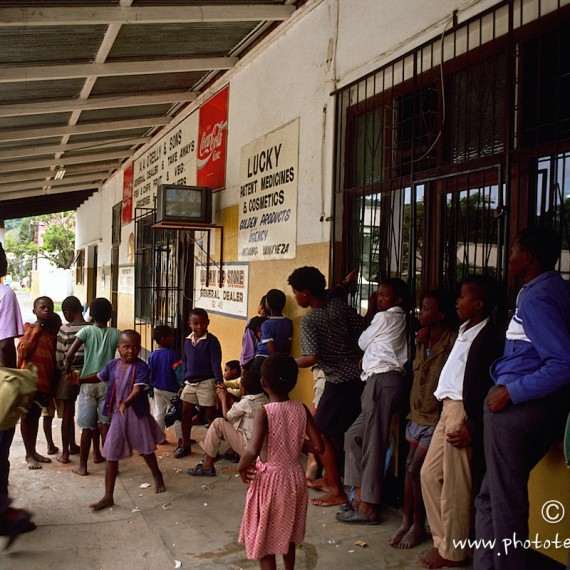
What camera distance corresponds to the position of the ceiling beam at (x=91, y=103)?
7.16 meters

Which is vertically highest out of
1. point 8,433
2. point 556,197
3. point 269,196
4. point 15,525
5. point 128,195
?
point 128,195

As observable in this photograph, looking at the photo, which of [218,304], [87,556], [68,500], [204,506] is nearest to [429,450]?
[204,506]

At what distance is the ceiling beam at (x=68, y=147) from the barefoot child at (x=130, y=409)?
6486 mm

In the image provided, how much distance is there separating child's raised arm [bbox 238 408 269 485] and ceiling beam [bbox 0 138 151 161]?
8.26 m

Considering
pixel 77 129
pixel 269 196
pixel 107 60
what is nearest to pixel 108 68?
pixel 107 60

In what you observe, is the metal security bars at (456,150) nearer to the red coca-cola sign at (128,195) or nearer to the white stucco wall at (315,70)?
the white stucco wall at (315,70)

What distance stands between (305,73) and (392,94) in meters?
1.37

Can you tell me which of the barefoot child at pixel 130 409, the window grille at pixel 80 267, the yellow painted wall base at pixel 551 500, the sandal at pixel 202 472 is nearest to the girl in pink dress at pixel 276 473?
the yellow painted wall base at pixel 551 500

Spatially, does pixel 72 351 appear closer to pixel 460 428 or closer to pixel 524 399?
pixel 460 428

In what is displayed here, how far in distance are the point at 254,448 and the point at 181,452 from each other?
9.10 ft

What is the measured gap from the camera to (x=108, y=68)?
253 inches

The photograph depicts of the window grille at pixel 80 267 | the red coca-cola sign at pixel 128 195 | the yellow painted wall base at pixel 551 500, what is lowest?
the yellow painted wall base at pixel 551 500

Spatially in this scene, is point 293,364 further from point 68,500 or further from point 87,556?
point 68,500

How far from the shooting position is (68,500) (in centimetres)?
414
